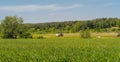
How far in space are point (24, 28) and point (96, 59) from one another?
93.7m

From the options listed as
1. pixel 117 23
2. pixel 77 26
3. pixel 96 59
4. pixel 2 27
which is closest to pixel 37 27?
pixel 77 26

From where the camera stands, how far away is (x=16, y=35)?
10569cm

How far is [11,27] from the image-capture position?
106 m

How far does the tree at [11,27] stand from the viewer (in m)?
105

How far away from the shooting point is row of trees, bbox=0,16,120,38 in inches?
4161

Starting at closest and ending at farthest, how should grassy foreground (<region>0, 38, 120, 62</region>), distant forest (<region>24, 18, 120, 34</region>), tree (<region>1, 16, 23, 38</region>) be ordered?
grassy foreground (<region>0, 38, 120, 62</region>)
tree (<region>1, 16, 23, 38</region>)
distant forest (<region>24, 18, 120, 34</region>)

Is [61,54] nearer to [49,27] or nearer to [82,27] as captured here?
[82,27]

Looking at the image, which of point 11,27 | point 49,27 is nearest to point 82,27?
point 49,27

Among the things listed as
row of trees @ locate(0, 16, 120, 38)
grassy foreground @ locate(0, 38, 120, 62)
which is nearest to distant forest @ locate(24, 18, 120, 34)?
row of trees @ locate(0, 16, 120, 38)

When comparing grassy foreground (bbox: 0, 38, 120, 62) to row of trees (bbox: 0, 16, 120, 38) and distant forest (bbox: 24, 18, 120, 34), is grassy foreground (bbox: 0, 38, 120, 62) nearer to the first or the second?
row of trees (bbox: 0, 16, 120, 38)

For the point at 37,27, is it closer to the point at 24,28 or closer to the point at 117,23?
the point at 117,23

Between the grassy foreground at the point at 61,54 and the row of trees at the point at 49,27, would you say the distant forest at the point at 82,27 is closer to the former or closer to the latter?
the row of trees at the point at 49,27

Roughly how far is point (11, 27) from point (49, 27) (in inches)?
2558

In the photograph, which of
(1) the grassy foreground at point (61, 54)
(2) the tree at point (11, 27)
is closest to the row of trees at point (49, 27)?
(2) the tree at point (11, 27)
